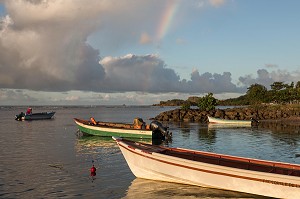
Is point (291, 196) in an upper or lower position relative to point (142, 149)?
lower

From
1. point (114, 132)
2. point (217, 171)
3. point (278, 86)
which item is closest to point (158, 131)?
point (114, 132)

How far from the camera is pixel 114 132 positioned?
45.4 meters

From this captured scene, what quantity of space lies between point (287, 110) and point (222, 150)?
61152mm

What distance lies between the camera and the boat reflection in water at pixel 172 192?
1780cm

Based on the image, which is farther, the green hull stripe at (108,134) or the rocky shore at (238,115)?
the rocky shore at (238,115)

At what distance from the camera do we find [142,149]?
826 inches

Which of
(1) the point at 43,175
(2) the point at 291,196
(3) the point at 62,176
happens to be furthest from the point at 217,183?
(1) the point at 43,175

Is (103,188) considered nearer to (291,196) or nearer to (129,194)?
(129,194)

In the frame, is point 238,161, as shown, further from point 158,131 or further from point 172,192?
point 158,131

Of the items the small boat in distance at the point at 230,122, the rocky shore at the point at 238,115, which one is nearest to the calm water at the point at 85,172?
the small boat in distance at the point at 230,122

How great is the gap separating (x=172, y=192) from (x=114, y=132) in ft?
90.2

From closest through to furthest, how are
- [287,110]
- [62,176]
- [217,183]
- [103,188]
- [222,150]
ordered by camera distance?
[217,183]
[103,188]
[62,176]
[222,150]
[287,110]

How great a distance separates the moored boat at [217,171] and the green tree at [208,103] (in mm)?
77965

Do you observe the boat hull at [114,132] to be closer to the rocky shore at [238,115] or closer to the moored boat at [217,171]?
the moored boat at [217,171]
